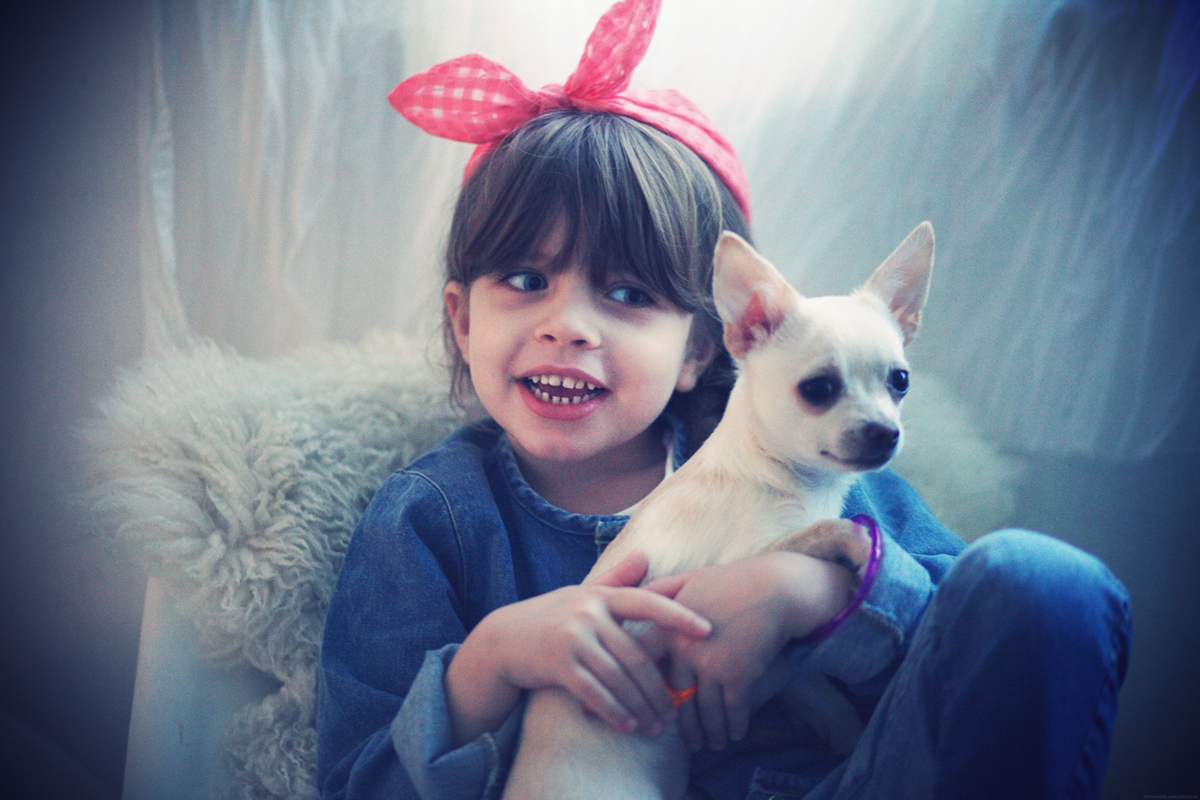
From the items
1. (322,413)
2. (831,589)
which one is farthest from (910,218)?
(322,413)

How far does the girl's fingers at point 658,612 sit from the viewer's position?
0.60 meters

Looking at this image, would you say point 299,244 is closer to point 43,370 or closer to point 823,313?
point 43,370

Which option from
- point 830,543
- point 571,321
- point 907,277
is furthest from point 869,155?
point 830,543

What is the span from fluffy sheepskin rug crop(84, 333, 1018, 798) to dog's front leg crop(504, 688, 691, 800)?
1.30 feet

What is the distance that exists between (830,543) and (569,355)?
339 millimetres

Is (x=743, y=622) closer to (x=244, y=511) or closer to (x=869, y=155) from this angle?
(x=244, y=511)

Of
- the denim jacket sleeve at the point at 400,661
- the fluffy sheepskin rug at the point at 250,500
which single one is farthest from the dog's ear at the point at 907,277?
the fluffy sheepskin rug at the point at 250,500

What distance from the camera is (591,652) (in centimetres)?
62

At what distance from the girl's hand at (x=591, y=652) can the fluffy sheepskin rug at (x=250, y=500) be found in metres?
0.35

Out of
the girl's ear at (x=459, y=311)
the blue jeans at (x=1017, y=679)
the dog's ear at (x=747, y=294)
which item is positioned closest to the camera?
the blue jeans at (x=1017, y=679)

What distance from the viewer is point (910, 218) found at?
1118mm

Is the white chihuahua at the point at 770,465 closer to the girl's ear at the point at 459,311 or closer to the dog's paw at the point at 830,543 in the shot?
the dog's paw at the point at 830,543

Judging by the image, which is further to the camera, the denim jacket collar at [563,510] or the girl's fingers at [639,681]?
the denim jacket collar at [563,510]

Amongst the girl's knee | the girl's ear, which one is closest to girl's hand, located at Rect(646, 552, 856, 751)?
the girl's knee
